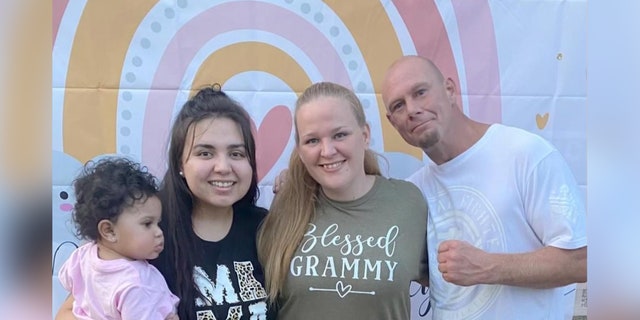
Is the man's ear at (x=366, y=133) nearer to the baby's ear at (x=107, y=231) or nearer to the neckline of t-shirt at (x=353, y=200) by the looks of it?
the neckline of t-shirt at (x=353, y=200)

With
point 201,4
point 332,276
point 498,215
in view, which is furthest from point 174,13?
point 498,215

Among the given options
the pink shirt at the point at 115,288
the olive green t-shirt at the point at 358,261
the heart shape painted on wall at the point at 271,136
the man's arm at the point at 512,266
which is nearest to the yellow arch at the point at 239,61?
the heart shape painted on wall at the point at 271,136

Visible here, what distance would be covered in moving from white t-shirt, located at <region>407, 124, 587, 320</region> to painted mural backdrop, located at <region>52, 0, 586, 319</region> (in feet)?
0.35

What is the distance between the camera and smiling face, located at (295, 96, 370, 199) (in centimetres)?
141

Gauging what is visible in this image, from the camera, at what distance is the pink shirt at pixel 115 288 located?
1236 millimetres

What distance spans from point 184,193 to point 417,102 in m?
0.62

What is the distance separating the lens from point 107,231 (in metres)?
1.30

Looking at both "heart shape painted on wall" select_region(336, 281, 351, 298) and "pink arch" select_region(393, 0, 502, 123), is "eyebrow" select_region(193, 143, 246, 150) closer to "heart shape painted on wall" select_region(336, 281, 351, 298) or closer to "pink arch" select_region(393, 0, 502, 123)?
"heart shape painted on wall" select_region(336, 281, 351, 298)

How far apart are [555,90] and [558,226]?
37 centimetres

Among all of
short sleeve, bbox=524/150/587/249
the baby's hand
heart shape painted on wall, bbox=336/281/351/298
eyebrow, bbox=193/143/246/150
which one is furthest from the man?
the baby's hand

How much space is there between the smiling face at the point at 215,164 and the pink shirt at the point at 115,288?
8.3 inches

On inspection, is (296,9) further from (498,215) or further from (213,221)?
(498,215)

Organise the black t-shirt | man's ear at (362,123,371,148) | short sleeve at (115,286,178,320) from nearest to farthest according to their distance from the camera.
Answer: short sleeve at (115,286,178,320) < the black t-shirt < man's ear at (362,123,371,148)

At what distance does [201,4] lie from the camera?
1475 millimetres
